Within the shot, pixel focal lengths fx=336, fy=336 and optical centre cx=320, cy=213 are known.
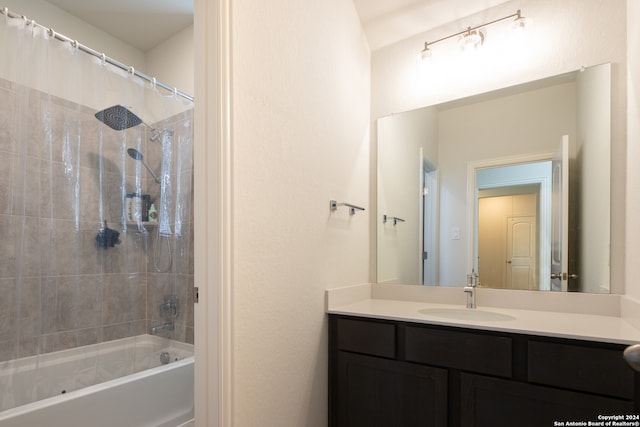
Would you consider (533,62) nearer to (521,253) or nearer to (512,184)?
(512,184)

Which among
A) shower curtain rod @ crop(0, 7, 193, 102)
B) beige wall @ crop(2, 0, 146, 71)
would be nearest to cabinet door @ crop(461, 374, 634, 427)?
shower curtain rod @ crop(0, 7, 193, 102)

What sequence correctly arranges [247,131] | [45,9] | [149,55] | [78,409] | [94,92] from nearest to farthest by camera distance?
[247,131], [78,409], [94,92], [45,9], [149,55]

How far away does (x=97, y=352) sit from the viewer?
1.97 m

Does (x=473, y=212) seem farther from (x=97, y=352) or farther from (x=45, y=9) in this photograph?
(x=45, y=9)

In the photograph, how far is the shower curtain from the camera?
164 cm

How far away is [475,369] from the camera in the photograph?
1356mm

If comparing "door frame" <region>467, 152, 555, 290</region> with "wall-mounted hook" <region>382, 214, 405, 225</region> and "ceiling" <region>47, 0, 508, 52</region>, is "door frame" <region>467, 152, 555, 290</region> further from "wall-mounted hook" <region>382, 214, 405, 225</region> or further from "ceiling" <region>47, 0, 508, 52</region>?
"ceiling" <region>47, 0, 508, 52</region>

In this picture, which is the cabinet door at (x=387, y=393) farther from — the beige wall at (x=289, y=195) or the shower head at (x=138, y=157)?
the shower head at (x=138, y=157)

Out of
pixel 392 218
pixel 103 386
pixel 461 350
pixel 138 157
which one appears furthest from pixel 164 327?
pixel 461 350

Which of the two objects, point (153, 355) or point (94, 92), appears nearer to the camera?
point (94, 92)

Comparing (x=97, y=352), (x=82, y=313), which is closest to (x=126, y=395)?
(x=97, y=352)

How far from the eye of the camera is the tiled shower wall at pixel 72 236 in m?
1.64

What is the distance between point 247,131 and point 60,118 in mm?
1236

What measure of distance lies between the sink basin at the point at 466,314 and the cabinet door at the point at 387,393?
1.18 feet
